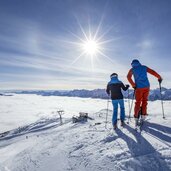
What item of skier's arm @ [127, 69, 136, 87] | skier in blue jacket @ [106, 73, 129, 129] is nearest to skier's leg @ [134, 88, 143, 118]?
skier's arm @ [127, 69, 136, 87]

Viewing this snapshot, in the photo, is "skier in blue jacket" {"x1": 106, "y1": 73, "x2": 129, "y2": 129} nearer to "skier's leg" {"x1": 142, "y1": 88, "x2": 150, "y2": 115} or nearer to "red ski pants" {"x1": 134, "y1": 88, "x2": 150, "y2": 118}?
"red ski pants" {"x1": 134, "y1": 88, "x2": 150, "y2": 118}

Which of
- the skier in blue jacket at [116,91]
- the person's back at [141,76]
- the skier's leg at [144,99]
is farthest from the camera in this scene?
the skier in blue jacket at [116,91]

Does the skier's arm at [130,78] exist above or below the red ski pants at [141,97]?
above

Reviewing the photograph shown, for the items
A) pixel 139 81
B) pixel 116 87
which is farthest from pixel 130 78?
pixel 116 87

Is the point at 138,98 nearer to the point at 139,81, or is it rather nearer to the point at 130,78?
the point at 139,81

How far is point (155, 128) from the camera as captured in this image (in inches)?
338

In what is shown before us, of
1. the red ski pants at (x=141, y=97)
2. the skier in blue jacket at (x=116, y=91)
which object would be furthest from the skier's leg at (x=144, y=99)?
the skier in blue jacket at (x=116, y=91)

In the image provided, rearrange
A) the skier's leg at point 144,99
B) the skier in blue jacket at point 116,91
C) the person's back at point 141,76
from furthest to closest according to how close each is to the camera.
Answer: the skier in blue jacket at point 116,91 → the skier's leg at point 144,99 → the person's back at point 141,76

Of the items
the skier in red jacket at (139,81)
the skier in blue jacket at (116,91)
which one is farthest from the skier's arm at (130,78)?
the skier in blue jacket at (116,91)

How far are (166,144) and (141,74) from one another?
11.6 ft

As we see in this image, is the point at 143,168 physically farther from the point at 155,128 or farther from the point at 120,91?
the point at 120,91

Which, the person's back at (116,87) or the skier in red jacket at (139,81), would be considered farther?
the person's back at (116,87)

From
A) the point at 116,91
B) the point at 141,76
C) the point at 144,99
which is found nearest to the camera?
the point at 141,76

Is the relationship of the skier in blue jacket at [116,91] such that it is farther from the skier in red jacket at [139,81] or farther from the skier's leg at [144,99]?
the skier's leg at [144,99]
